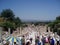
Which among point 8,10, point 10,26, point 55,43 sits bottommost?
point 55,43

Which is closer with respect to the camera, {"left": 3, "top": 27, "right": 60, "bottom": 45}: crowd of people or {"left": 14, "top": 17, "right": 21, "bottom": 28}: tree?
{"left": 3, "top": 27, "right": 60, "bottom": 45}: crowd of people

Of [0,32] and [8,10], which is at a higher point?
[8,10]

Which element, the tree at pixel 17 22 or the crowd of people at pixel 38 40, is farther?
the tree at pixel 17 22

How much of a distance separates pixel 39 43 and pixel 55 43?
34 centimetres

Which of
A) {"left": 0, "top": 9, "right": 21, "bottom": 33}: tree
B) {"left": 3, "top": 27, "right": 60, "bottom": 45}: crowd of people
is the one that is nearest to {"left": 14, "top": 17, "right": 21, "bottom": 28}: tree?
{"left": 0, "top": 9, "right": 21, "bottom": 33}: tree

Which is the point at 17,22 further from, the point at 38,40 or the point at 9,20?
the point at 38,40

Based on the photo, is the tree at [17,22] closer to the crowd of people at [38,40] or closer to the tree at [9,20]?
the tree at [9,20]

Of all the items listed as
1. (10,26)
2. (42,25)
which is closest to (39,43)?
(42,25)

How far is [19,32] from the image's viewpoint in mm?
4898

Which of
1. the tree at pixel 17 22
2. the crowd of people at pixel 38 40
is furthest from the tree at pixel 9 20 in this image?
the crowd of people at pixel 38 40

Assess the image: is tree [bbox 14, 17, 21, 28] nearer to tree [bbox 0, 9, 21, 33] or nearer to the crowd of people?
tree [bbox 0, 9, 21, 33]

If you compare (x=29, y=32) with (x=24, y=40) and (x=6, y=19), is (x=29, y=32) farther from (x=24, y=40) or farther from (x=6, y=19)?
(x=6, y=19)

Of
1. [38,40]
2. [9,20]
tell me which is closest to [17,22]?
[9,20]

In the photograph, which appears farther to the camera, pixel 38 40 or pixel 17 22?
pixel 17 22
